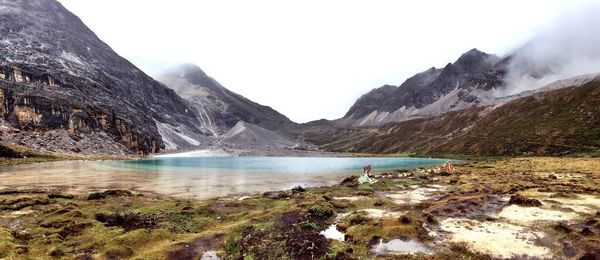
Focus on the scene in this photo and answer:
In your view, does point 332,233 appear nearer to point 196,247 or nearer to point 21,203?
point 196,247

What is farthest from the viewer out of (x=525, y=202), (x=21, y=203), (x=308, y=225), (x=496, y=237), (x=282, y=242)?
(x=21, y=203)

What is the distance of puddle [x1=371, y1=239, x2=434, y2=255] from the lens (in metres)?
20.6

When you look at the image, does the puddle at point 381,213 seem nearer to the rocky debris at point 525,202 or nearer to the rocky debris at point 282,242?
the rocky debris at point 282,242

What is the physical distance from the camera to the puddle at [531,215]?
27.0 metres

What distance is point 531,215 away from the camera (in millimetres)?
28406

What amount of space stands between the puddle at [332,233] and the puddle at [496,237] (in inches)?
262

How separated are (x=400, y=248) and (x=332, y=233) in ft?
18.5

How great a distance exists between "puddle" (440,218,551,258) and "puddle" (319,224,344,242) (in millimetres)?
6645

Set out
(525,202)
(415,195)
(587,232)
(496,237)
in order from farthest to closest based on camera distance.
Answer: (415,195) → (525,202) → (496,237) → (587,232)

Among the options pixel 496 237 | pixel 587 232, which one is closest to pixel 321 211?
pixel 496 237

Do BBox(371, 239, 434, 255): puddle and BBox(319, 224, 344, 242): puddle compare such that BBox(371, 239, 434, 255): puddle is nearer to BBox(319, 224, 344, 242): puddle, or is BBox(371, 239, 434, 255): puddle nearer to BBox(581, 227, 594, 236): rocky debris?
BBox(319, 224, 344, 242): puddle

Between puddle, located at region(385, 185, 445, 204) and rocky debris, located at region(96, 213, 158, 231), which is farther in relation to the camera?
puddle, located at region(385, 185, 445, 204)

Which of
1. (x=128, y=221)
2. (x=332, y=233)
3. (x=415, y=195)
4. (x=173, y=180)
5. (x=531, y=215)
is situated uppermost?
(x=531, y=215)

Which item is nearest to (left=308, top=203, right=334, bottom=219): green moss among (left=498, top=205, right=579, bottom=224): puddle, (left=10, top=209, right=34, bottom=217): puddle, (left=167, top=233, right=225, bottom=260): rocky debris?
(left=167, top=233, right=225, bottom=260): rocky debris
